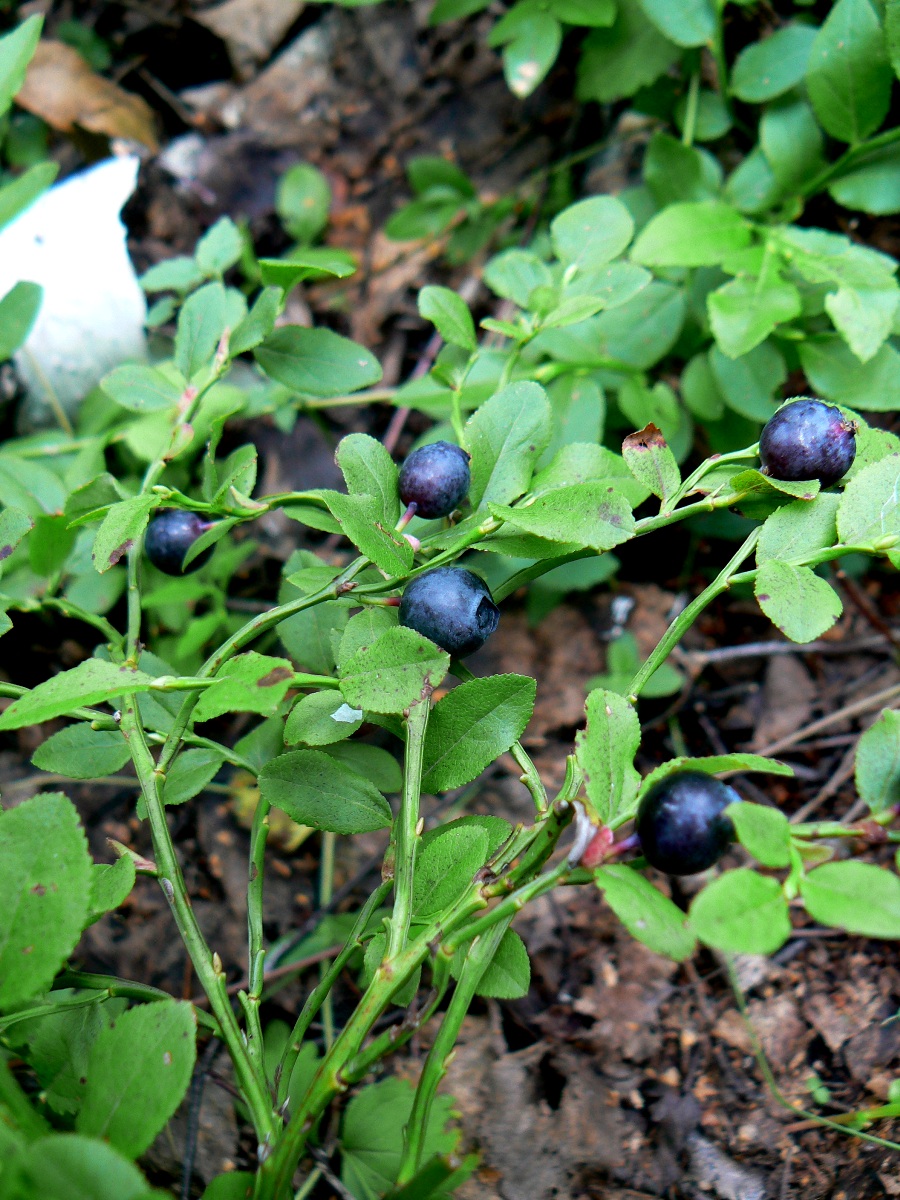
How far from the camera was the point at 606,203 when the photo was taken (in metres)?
1.56

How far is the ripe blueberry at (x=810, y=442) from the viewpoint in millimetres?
1090

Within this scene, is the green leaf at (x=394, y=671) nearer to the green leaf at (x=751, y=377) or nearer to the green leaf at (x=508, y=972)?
the green leaf at (x=508, y=972)

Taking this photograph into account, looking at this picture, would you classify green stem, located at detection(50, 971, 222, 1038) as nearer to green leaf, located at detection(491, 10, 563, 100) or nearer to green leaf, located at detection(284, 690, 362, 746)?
green leaf, located at detection(284, 690, 362, 746)

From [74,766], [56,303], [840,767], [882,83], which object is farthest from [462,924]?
[56,303]

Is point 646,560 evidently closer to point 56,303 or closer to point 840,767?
point 840,767

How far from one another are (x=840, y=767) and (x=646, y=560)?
667 mm

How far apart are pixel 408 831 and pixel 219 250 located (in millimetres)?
1391

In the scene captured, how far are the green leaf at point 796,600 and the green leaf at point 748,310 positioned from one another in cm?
60

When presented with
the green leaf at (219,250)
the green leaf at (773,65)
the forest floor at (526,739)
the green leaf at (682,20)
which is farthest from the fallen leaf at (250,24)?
the green leaf at (773,65)

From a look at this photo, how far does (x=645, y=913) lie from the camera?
0.89 metres

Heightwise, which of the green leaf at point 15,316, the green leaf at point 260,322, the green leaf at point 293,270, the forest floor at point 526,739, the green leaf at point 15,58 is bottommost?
the forest floor at point 526,739

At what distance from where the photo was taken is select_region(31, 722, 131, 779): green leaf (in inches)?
47.7

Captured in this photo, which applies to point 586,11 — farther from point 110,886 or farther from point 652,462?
point 110,886

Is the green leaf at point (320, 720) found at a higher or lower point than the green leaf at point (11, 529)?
lower
